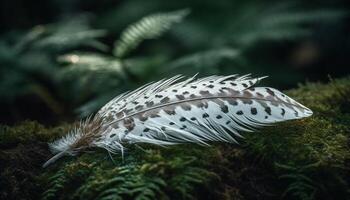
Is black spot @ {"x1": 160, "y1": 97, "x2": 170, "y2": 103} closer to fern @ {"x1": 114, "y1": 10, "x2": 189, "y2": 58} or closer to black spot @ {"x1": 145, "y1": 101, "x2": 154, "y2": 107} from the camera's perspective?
black spot @ {"x1": 145, "y1": 101, "x2": 154, "y2": 107}

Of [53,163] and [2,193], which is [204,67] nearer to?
[53,163]

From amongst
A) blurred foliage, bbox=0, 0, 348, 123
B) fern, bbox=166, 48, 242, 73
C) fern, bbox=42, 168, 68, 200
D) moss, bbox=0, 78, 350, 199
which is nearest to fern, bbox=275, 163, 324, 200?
moss, bbox=0, 78, 350, 199

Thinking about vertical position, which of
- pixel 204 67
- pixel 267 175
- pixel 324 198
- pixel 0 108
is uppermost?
pixel 0 108

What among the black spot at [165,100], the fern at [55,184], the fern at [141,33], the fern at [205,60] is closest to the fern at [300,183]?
the black spot at [165,100]

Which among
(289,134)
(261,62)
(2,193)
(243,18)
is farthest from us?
(261,62)

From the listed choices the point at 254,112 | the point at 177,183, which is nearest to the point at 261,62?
the point at 254,112

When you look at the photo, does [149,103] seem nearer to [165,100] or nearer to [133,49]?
[165,100]
